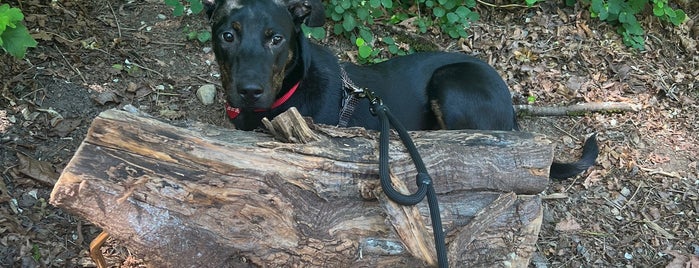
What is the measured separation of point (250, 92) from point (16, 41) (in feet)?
3.98

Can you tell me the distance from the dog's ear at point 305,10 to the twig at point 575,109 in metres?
2.01

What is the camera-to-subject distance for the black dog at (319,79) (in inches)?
127

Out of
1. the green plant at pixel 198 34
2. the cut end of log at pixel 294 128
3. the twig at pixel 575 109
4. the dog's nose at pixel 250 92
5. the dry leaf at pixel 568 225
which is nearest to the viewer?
the cut end of log at pixel 294 128

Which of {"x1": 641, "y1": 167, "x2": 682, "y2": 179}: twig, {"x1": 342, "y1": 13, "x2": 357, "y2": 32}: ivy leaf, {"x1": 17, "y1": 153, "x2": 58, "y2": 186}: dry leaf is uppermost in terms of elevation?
{"x1": 342, "y1": 13, "x2": 357, "y2": 32}: ivy leaf

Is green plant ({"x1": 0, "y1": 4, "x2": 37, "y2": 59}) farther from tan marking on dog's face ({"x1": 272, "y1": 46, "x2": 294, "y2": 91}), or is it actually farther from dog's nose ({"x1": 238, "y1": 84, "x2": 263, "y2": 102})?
tan marking on dog's face ({"x1": 272, "y1": 46, "x2": 294, "y2": 91})

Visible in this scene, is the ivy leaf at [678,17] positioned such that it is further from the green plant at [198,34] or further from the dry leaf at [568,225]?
the green plant at [198,34]

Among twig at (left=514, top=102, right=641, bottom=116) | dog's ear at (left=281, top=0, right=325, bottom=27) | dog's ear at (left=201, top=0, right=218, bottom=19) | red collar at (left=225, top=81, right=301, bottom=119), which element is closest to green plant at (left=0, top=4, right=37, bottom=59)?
dog's ear at (left=201, top=0, right=218, bottom=19)

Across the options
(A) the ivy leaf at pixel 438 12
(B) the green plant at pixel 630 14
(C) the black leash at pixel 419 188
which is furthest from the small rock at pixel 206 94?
(B) the green plant at pixel 630 14

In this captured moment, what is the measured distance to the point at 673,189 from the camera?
4.40 meters

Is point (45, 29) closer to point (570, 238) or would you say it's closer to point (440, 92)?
point (440, 92)

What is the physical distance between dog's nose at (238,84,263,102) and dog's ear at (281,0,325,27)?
597mm

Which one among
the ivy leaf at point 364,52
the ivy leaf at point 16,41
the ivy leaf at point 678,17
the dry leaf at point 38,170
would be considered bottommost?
the dry leaf at point 38,170

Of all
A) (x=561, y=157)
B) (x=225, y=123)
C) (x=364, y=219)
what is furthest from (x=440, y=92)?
(x=364, y=219)

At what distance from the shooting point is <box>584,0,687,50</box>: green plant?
543 cm
